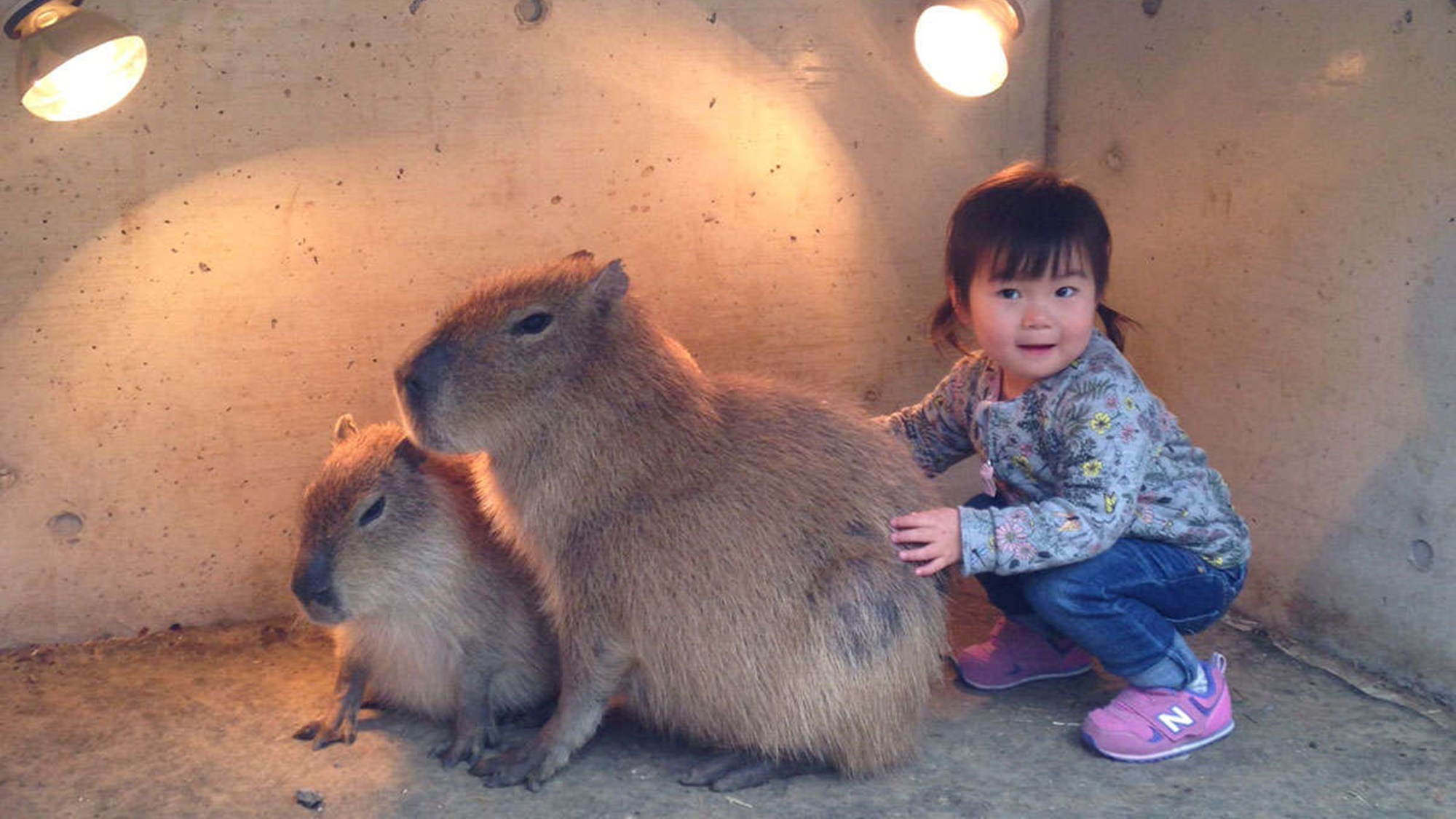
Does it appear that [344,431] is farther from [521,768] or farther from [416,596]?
[521,768]

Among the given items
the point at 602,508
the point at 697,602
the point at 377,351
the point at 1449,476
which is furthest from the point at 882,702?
the point at 377,351

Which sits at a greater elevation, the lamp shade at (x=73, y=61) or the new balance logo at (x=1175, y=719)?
the lamp shade at (x=73, y=61)

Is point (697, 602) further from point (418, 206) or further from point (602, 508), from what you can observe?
point (418, 206)

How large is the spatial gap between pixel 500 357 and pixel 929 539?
0.89 metres

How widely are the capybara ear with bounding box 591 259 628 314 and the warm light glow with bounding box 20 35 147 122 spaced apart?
3.41 feet

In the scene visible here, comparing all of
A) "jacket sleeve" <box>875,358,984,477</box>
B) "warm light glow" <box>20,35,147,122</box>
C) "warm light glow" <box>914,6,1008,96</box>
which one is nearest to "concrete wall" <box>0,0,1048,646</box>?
"warm light glow" <box>20,35,147,122</box>

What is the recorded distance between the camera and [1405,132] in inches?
105

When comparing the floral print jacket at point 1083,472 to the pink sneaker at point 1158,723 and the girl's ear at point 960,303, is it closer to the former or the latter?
the girl's ear at point 960,303

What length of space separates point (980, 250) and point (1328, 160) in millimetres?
838

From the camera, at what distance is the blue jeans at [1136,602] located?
2584 millimetres

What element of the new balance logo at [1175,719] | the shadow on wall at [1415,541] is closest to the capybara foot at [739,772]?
the new balance logo at [1175,719]

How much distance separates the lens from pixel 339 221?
306cm

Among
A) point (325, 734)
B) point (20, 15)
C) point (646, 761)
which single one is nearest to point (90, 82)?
point (20, 15)

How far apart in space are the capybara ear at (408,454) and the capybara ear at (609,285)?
52cm
